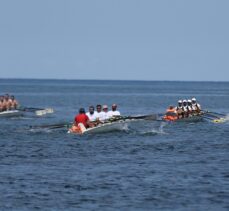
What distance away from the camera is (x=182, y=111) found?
6066 centimetres

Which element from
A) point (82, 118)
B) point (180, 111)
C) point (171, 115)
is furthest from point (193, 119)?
point (82, 118)

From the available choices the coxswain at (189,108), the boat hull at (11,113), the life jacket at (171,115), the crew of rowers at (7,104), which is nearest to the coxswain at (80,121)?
the life jacket at (171,115)

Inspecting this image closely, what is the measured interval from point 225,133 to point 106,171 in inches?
839

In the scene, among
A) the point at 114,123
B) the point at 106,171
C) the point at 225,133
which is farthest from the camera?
the point at 225,133

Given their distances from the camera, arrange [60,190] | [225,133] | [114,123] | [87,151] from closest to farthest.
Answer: [60,190] < [87,151] < [114,123] < [225,133]

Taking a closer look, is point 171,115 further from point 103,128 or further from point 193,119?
point 103,128

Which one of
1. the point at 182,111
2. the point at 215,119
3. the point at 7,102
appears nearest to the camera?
the point at 182,111

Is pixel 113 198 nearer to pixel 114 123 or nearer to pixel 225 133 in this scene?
pixel 114 123

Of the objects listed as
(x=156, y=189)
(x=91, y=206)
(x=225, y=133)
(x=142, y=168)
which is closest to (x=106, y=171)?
(x=142, y=168)

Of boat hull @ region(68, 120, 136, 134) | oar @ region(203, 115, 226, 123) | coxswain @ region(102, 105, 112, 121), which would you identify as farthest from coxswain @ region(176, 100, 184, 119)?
coxswain @ region(102, 105, 112, 121)

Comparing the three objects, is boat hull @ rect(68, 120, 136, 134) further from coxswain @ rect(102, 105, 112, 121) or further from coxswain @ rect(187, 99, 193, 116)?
coxswain @ rect(187, 99, 193, 116)

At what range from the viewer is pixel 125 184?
31.4 m

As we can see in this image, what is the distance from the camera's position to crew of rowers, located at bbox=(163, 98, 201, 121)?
6019 cm

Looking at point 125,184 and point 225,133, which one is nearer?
point 125,184
